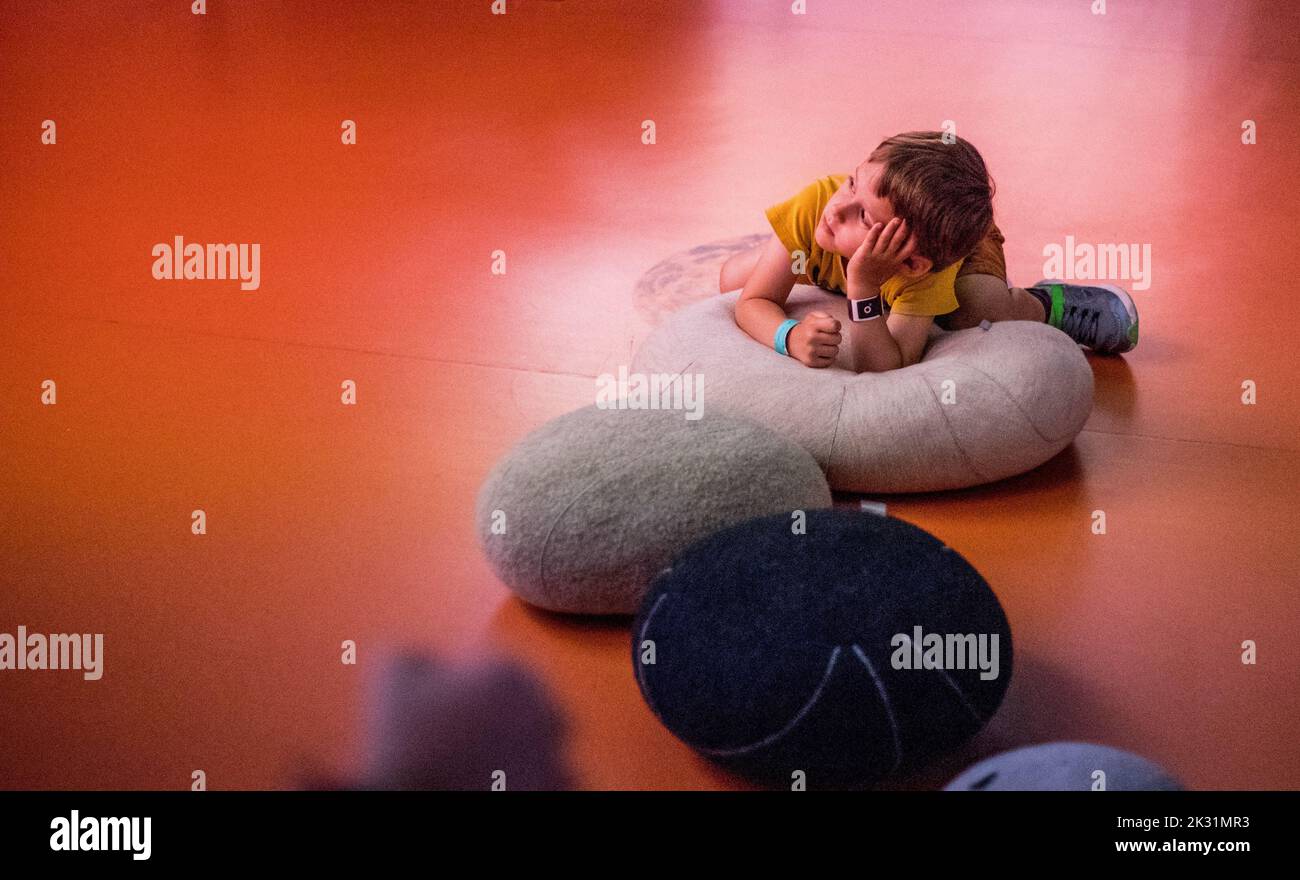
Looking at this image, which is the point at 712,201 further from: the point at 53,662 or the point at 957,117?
the point at 53,662

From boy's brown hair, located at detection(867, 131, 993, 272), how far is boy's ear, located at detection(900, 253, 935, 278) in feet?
0.08

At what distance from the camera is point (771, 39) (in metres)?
4.53

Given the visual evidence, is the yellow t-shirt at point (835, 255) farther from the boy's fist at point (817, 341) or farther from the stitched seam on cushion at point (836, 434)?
the stitched seam on cushion at point (836, 434)

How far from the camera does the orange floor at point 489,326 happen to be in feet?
5.50

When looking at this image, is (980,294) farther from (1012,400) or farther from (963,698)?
(963,698)

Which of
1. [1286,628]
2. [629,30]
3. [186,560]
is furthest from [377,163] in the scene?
[1286,628]

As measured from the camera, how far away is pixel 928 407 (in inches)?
78.8

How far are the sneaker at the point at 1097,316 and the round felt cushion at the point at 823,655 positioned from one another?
1.15 m

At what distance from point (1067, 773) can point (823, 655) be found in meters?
0.29

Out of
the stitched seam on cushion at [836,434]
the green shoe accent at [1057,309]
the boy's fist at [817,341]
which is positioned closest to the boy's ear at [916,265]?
the boy's fist at [817,341]

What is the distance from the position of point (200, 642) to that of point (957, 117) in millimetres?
2953

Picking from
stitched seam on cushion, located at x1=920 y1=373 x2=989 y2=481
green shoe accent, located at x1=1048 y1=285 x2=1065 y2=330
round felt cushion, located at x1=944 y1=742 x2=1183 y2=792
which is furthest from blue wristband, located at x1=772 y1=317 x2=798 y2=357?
round felt cushion, located at x1=944 y1=742 x2=1183 y2=792

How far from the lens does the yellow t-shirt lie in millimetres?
2195

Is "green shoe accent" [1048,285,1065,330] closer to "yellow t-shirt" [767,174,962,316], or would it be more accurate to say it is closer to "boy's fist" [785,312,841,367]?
"yellow t-shirt" [767,174,962,316]
